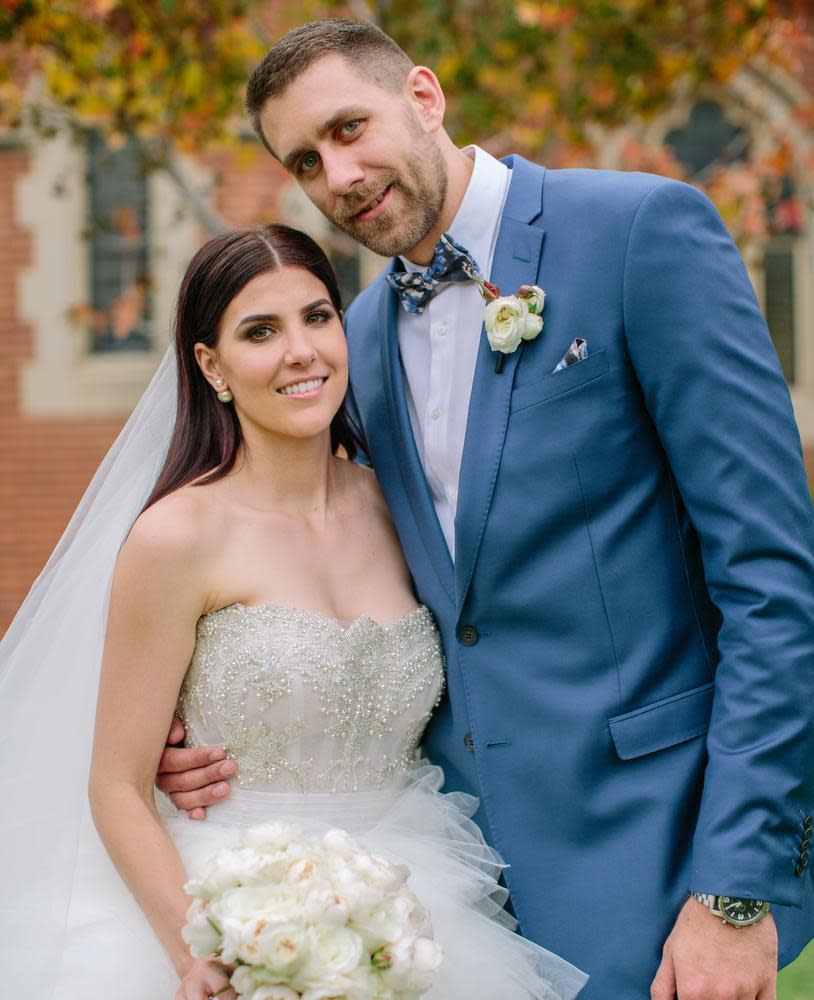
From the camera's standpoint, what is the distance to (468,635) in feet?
8.86

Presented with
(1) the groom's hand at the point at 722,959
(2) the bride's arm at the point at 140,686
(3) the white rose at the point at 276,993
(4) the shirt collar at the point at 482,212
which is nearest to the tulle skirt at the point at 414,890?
(2) the bride's arm at the point at 140,686

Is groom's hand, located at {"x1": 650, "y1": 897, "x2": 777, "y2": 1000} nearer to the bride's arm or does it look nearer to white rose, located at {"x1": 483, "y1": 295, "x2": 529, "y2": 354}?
the bride's arm

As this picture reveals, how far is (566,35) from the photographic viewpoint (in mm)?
6684

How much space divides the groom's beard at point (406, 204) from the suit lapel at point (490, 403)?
0.67 feet

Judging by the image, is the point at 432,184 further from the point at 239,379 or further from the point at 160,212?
the point at 160,212

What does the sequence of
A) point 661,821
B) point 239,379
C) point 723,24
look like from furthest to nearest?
point 723,24 < point 239,379 < point 661,821

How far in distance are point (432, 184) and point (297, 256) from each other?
42 cm

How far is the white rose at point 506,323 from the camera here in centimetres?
257

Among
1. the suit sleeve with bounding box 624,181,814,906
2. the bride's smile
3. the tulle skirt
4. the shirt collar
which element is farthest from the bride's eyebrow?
the tulle skirt

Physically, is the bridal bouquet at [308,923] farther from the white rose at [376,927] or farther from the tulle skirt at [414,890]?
the tulle skirt at [414,890]

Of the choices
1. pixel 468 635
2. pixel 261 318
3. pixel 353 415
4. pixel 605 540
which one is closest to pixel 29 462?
pixel 353 415

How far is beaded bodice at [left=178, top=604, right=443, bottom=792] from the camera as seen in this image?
2779mm

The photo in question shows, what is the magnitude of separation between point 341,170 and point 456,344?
49 centimetres

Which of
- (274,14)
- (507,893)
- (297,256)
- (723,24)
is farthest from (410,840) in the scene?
(274,14)
